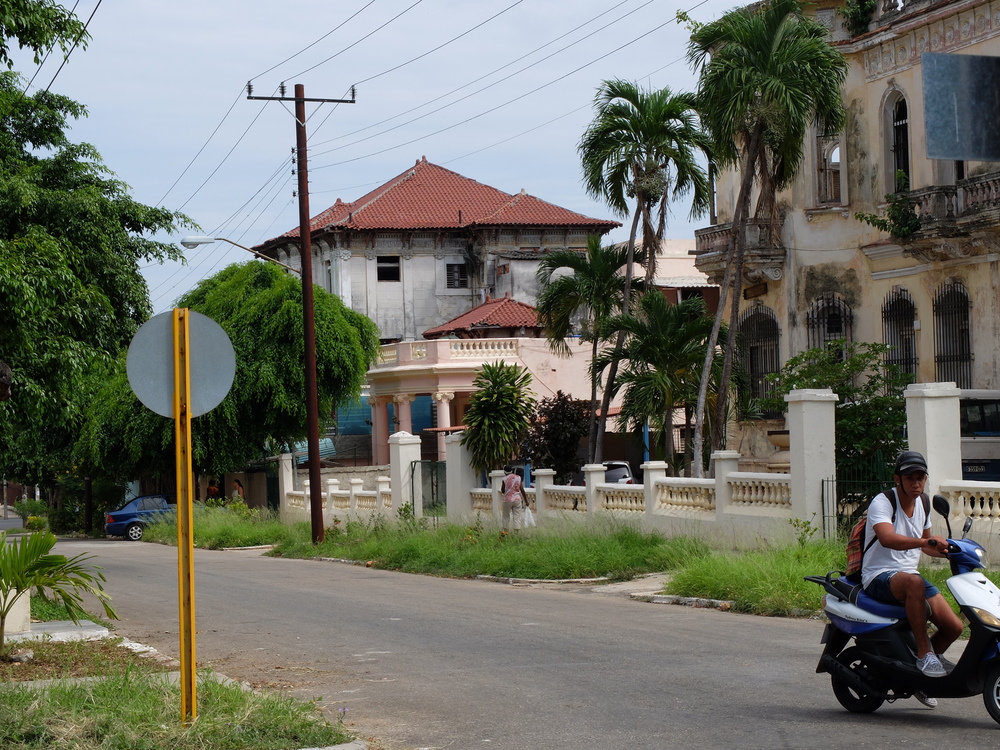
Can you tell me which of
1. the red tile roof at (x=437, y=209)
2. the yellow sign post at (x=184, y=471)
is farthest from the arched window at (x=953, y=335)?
the red tile roof at (x=437, y=209)

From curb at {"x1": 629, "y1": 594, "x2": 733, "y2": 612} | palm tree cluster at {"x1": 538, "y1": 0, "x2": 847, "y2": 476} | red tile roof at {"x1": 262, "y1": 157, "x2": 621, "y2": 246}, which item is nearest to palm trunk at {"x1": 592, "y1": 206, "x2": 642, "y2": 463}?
palm tree cluster at {"x1": 538, "y1": 0, "x2": 847, "y2": 476}

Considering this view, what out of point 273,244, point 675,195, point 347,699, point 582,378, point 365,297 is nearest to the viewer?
point 347,699

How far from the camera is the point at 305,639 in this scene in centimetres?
1363

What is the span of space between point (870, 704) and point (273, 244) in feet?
175

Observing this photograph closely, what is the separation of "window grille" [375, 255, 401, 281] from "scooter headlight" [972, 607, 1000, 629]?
49034mm

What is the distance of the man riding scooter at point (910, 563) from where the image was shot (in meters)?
8.09

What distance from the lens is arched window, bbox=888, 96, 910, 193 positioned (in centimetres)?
2828

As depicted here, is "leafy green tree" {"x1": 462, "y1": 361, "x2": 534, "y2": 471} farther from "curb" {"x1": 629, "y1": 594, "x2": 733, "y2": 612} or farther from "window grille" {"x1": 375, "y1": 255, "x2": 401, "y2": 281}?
"window grille" {"x1": 375, "y1": 255, "x2": 401, "y2": 281}

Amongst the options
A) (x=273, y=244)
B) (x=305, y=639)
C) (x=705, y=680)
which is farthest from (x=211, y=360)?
(x=273, y=244)

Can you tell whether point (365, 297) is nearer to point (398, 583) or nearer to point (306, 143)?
point (306, 143)

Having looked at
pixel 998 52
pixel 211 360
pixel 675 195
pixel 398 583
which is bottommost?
pixel 398 583

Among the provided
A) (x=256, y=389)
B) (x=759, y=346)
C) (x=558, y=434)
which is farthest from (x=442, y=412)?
(x=759, y=346)

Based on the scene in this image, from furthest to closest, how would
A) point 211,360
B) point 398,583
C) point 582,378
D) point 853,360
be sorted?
point 582,378, point 853,360, point 398,583, point 211,360

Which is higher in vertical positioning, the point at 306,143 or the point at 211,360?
the point at 306,143
